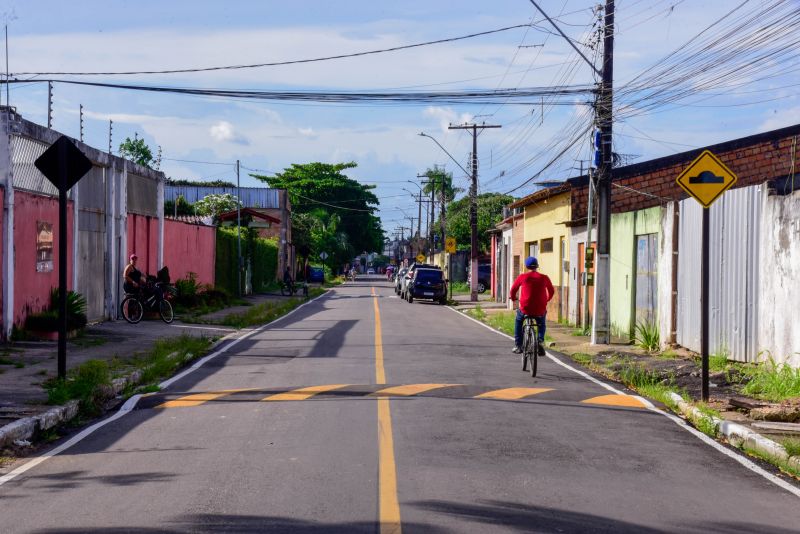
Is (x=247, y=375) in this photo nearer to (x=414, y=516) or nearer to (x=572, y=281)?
(x=414, y=516)

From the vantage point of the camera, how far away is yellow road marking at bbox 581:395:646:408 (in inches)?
459

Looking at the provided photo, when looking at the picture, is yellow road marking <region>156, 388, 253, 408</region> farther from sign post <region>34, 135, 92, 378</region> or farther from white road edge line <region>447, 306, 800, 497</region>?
white road edge line <region>447, 306, 800, 497</region>

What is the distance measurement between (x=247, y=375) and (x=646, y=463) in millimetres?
7153

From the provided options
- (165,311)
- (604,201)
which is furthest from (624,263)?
(165,311)

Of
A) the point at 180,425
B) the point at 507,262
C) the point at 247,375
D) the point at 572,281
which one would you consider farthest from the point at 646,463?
the point at 507,262

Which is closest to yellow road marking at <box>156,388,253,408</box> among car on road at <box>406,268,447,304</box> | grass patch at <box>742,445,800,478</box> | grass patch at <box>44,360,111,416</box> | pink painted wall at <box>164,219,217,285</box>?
grass patch at <box>44,360,111,416</box>

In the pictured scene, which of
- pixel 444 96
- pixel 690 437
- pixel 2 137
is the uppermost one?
pixel 444 96

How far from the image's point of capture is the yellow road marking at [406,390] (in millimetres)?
11648

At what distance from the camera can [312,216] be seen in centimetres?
9094

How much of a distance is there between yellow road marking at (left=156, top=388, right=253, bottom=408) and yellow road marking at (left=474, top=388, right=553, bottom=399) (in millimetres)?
3052

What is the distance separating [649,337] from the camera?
63.4 ft

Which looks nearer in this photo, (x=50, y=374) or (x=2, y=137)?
(x=50, y=374)

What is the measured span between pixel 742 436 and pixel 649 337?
32.9ft

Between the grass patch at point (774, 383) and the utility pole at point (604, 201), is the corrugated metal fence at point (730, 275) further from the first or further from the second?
the utility pole at point (604, 201)
